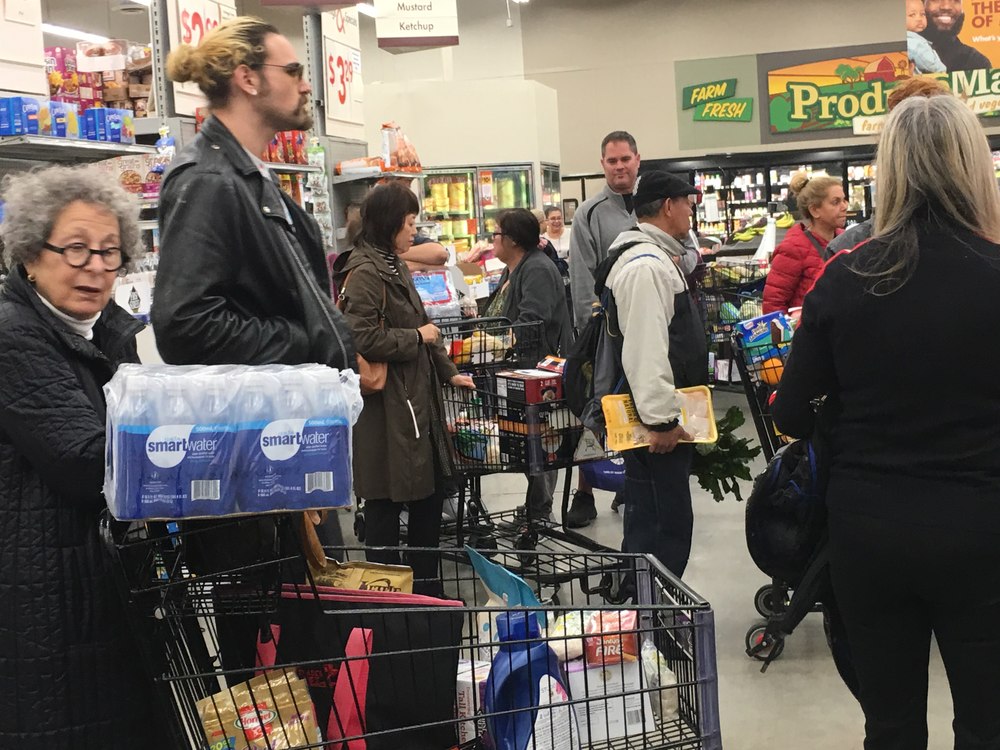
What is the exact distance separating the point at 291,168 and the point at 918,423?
5.22 meters

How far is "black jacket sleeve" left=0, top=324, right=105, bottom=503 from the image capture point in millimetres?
1781

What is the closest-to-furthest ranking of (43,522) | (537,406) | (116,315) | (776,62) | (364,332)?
(43,522) → (116,315) → (364,332) → (537,406) → (776,62)

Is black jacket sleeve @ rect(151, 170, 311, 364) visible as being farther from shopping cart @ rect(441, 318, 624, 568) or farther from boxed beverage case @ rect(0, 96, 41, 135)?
boxed beverage case @ rect(0, 96, 41, 135)

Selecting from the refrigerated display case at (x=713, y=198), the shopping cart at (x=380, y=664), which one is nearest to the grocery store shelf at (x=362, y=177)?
the shopping cart at (x=380, y=664)

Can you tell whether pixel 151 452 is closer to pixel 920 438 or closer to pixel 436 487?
pixel 920 438

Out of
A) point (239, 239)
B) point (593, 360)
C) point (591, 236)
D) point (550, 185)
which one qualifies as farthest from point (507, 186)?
point (239, 239)

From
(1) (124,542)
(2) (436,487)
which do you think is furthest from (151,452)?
(2) (436,487)

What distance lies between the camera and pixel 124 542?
1609 mm

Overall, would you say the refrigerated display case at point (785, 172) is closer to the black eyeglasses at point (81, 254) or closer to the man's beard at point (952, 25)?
the man's beard at point (952, 25)

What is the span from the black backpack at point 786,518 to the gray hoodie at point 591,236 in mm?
3114

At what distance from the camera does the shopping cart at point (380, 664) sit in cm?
169

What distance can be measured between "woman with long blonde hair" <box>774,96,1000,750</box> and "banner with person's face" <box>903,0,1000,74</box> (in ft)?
19.3

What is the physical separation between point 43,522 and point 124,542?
1.10ft

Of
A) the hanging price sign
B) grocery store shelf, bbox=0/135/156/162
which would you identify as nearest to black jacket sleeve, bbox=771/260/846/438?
grocery store shelf, bbox=0/135/156/162
